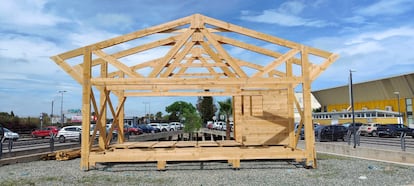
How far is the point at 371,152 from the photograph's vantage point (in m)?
13.0

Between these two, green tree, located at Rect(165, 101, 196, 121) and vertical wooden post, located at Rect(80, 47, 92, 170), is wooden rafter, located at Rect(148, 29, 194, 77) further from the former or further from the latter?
green tree, located at Rect(165, 101, 196, 121)

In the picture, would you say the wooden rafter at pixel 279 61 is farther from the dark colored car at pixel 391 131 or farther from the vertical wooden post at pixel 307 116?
the dark colored car at pixel 391 131

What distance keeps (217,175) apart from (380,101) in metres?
52.3

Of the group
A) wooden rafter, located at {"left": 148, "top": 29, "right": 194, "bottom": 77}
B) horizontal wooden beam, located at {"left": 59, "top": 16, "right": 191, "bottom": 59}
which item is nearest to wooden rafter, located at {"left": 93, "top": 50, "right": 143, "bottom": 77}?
horizontal wooden beam, located at {"left": 59, "top": 16, "right": 191, "bottom": 59}

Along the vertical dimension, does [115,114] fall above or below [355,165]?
above

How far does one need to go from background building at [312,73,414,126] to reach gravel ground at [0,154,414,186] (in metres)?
32.2

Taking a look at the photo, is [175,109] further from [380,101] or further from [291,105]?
[291,105]

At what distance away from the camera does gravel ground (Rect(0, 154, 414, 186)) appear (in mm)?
7941

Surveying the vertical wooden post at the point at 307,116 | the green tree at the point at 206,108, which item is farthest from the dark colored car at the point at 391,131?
the green tree at the point at 206,108

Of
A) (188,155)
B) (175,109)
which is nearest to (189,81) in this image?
(188,155)

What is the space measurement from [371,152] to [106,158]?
9.83 metres

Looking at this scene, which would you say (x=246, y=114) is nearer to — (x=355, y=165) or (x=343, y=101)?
(x=355, y=165)

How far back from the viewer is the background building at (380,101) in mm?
46500

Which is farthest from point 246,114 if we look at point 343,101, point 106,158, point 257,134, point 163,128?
point 343,101
